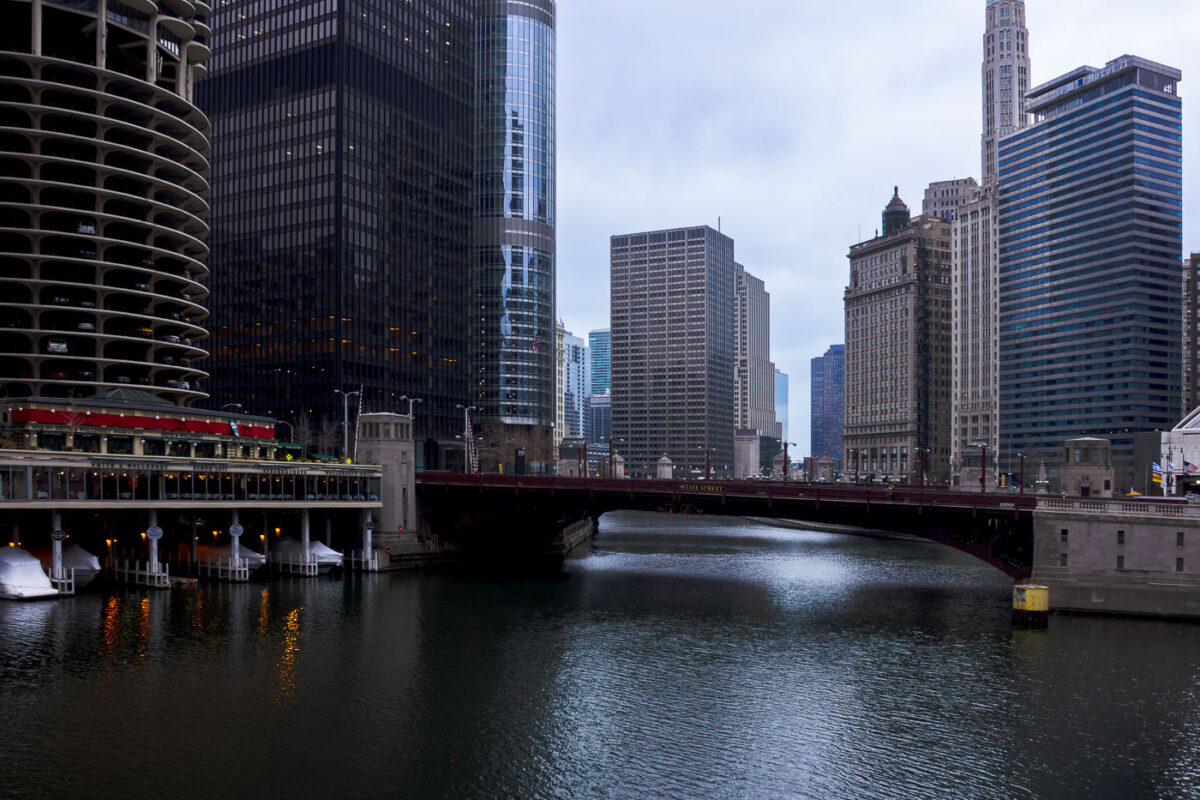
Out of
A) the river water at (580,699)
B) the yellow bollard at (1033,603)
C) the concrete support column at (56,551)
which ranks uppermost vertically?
the concrete support column at (56,551)

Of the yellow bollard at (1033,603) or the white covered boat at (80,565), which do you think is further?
the white covered boat at (80,565)

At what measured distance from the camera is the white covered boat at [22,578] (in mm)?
75312

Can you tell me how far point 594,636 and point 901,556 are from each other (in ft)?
281

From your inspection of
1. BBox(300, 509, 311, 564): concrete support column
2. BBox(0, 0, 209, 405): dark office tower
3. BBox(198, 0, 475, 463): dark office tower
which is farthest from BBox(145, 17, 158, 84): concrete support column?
BBox(300, 509, 311, 564): concrete support column

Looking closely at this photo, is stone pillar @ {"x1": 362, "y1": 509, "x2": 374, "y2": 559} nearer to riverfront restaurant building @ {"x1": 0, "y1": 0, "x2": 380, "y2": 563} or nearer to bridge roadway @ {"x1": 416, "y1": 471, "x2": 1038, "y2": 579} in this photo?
riverfront restaurant building @ {"x1": 0, "y1": 0, "x2": 380, "y2": 563}

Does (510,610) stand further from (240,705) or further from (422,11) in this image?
(422,11)

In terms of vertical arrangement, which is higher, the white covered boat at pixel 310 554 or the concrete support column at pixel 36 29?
Answer: the concrete support column at pixel 36 29

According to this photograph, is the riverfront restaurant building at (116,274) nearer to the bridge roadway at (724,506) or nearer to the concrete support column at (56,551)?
the bridge roadway at (724,506)

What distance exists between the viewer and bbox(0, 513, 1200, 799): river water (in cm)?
4025

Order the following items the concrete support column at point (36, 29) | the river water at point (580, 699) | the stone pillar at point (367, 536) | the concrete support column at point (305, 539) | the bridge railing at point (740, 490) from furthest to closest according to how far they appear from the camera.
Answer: the concrete support column at point (36, 29), the stone pillar at point (367, 536), the concrete support column at point (305, 539), the bridge railing at point (740, 490), the river water at point (580, 699)

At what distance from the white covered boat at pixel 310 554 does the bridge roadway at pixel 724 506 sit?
1475cm

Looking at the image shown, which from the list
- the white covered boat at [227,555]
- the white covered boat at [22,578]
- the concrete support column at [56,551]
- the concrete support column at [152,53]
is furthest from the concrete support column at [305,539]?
the concrete support column at [152,53]

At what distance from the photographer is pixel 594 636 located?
68750 mm

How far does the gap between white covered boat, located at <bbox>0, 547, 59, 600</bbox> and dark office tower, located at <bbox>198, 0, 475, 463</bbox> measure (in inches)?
3907
